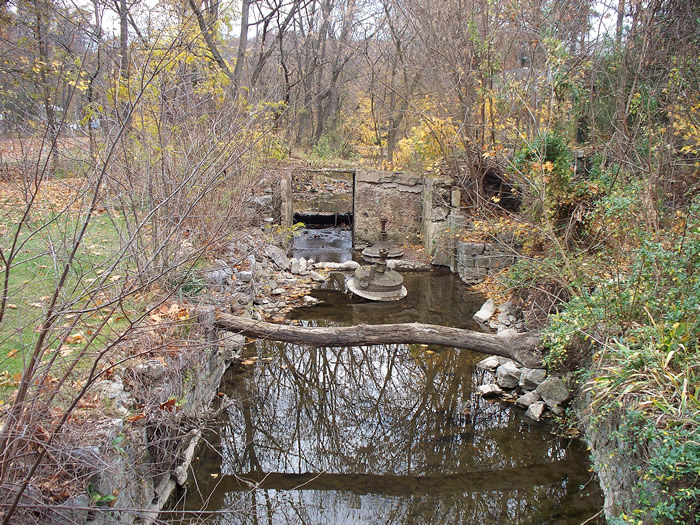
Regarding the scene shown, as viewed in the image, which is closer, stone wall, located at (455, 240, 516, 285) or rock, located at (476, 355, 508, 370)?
rock, located at (476, 355, 508, 370)

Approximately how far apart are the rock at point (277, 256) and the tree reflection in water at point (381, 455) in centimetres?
346

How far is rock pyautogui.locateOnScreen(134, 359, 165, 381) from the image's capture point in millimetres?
3615

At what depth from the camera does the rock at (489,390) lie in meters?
5.24

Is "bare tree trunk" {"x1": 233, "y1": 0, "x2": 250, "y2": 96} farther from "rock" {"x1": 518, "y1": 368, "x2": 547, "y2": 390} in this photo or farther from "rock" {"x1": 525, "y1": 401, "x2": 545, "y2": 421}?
"rock" {"x1": 525, "y1": 401, "x2": 545, "y2": 421}

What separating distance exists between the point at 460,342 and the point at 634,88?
13.8ft

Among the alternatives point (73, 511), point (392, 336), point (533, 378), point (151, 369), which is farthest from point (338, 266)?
point (73, 511)

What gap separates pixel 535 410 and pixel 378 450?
1673 millimetres

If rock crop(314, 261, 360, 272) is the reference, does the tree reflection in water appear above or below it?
below

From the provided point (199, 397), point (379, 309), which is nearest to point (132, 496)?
point (199, 397)

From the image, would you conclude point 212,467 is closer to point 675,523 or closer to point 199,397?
point 199,397

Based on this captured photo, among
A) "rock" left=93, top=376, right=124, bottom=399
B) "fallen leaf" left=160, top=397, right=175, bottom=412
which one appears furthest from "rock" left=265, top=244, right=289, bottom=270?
"rock" left=93, top=376, right=124, bottom=399

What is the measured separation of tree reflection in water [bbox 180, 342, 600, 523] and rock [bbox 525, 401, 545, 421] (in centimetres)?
9

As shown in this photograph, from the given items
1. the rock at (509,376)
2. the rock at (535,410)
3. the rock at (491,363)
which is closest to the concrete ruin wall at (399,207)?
the rock at (491,363)

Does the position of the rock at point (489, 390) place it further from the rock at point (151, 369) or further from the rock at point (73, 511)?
the rock at point (73, 511)
